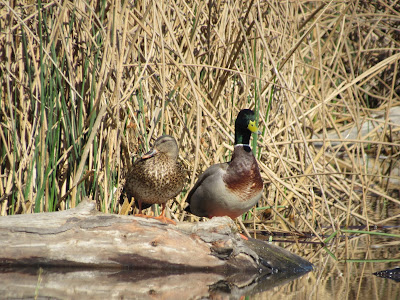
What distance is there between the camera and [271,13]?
5.12m

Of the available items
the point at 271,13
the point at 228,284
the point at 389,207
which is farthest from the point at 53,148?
the point at 389,207

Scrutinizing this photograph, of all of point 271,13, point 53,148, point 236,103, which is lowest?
point 53,148

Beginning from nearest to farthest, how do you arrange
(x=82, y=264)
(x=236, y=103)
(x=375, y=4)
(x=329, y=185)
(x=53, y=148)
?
(x=82, y=264)
(x=53, y=148)
(x=236, y=103)
(x=329, y=185)
(x=375, y=4)

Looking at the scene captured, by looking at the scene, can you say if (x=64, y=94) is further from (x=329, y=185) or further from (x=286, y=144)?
(x=329, y=185)

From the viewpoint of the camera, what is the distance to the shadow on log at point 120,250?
3467mm

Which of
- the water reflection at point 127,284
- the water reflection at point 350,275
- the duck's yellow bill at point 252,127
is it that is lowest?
the water reflection at point 127,284

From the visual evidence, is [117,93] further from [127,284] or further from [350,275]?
[350,275]

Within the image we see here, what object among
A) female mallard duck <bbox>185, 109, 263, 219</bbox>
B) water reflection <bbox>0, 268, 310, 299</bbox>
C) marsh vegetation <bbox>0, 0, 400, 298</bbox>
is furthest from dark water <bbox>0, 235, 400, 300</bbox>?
female mallard duck <bbox>185, 109, 263, 219</bbox>

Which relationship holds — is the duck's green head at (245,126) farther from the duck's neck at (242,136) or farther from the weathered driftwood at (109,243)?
the weathered driftwood at (109,243)

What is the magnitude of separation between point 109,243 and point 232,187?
99 cm

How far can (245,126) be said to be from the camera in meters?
4.41

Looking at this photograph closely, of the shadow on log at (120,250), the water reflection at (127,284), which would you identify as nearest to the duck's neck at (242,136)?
the shadow on log at (120,250)

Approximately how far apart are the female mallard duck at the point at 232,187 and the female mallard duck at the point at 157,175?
0.19 m

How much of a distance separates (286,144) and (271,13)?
1079 mm
